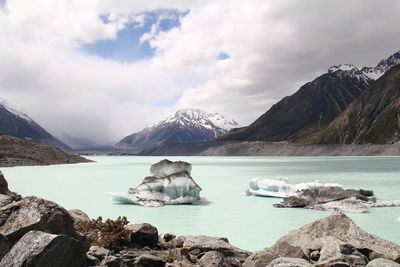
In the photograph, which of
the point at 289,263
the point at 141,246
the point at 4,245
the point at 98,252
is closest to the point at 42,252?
the point at 4,245

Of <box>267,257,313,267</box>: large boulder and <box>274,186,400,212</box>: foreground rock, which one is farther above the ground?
<box>267,257,313,267</box>: large boulder

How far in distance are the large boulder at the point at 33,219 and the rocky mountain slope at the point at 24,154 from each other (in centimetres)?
8266

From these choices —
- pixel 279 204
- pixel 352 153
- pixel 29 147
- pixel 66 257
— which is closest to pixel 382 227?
pixel 279 204

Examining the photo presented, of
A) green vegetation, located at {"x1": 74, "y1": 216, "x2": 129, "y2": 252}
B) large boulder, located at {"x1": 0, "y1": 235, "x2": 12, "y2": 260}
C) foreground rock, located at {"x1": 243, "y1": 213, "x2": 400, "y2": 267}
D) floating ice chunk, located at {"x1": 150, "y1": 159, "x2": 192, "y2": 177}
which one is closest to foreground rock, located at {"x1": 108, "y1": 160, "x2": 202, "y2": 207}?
floating ice chunk, located at {"x1": 150, "y1": 159, "x2": 192, "y2": 177}

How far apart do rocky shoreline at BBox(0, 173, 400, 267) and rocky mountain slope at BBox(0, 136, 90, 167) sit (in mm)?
81389

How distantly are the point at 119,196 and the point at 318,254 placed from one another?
16422mm

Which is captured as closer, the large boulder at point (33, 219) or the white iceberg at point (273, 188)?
the large boulder at point (33, 219)

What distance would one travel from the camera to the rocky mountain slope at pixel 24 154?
88.4m

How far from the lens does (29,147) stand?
9794 cm

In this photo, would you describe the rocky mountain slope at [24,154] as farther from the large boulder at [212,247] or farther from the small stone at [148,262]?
the small stone at [148,262]

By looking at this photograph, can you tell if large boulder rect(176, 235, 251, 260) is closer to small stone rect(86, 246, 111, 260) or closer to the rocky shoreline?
the rocky shoreline

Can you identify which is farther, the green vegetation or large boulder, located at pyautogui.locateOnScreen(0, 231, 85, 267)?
the green vegetation

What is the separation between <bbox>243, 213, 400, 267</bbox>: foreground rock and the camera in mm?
8648

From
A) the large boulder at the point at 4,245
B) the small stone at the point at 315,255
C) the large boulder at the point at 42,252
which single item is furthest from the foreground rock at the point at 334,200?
the large boulder at the point at 4,245
